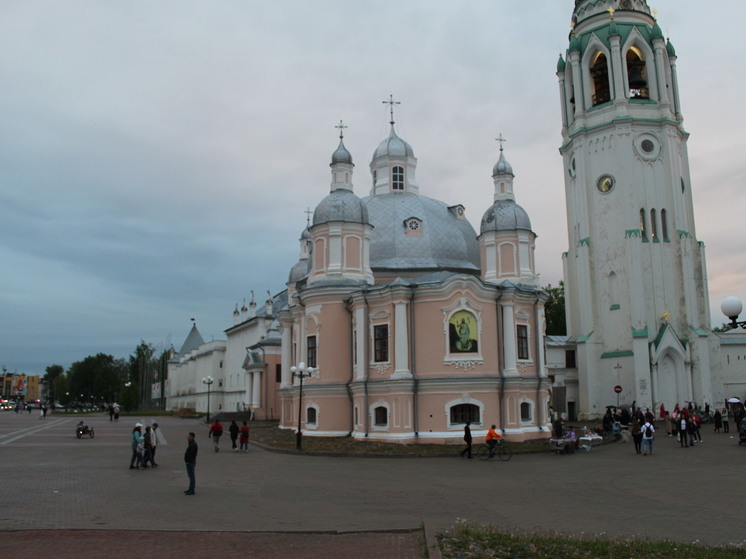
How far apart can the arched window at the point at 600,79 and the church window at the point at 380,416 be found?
31.8 m

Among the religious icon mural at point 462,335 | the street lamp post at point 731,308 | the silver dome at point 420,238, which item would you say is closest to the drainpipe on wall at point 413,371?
the religious icon mural at point 462,335

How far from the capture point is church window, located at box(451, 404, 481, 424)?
29969 mm

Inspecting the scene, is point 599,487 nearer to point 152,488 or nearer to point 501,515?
point 501,515

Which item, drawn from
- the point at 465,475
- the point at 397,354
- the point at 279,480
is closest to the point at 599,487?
the point at 465,475

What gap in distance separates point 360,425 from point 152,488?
16.1 m

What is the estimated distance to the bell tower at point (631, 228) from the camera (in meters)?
45.8

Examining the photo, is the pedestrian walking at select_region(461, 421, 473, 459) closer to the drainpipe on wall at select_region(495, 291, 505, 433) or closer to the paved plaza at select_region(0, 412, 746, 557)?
the paved plaza at select_region(0, 412, 746, 557)

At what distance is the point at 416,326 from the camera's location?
30.8 meters

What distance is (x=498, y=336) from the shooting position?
103ft

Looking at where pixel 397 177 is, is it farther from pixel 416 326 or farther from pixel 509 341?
pixel 509 341

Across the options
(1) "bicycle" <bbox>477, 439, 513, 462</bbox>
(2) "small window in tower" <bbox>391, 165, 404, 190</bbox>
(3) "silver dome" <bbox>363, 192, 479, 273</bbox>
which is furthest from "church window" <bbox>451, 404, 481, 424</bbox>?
(2) "small window in tower" <bbox>391, 165, 404, 190</bbox>

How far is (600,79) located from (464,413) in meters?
33.0

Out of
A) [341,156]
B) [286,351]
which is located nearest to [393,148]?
[341,156]

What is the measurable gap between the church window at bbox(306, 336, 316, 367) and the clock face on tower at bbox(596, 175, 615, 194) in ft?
86.2
